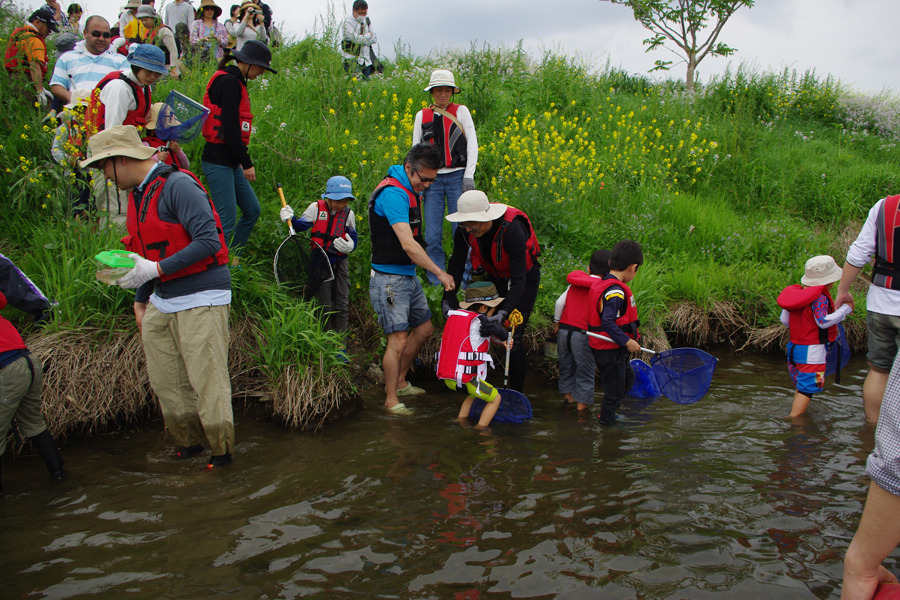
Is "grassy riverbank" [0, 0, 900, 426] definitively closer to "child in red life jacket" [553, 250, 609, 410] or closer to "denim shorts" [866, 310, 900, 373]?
"child in red life jacket" [553, 250, 609, 410]

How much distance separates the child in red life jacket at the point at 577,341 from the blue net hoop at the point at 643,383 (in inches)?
26.0

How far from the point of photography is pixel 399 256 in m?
4.80

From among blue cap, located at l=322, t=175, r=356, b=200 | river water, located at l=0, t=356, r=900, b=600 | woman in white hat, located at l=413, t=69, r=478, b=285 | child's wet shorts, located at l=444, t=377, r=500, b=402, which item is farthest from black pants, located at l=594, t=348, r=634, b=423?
blue cap, located at l=322, t=175, r=356, b=200

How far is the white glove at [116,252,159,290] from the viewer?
3.32 metres

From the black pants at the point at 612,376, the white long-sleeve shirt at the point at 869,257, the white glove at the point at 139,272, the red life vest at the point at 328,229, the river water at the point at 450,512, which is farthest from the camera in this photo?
the red life vest at the point at 328,229

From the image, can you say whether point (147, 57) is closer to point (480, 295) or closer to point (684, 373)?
point (480, 295)

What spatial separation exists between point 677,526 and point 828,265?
286 cm

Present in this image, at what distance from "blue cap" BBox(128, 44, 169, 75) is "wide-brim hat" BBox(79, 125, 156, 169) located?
1572mm

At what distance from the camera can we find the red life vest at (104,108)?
475cm

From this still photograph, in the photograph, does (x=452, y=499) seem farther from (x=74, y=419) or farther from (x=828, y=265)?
(x=828, y=265)

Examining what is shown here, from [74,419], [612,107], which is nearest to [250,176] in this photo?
[74,419]

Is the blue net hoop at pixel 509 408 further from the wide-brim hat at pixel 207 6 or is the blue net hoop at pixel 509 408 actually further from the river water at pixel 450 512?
the wide-brim hat at pixel 207 6

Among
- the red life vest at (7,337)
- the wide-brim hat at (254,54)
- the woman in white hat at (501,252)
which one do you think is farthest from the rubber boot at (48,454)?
the wide-brim hat at (254,54)

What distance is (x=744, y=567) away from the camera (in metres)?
2.80
